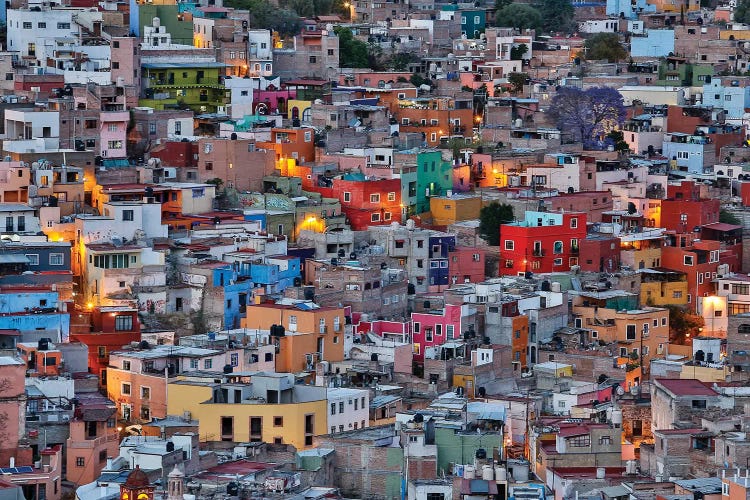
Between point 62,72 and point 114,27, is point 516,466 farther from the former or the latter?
point 114,27

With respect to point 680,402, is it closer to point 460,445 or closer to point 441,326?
point 460,445

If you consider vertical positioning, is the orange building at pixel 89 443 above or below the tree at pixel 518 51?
below

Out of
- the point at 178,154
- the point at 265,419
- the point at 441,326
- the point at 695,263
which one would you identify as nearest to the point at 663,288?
the point at 695,263

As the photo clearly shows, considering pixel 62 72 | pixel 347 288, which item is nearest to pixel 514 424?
pixel 347 288

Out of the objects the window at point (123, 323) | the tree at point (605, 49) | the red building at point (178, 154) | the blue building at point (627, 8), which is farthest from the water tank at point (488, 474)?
the blue building at point (627, 8)

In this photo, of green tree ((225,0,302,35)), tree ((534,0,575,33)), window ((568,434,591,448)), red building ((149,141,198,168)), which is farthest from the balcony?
tree ((534,0,575,33))

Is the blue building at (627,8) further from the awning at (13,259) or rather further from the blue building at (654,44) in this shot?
the awning at (13,259)

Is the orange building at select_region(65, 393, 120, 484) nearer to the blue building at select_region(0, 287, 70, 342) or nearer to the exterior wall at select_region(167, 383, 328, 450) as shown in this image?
the exterior wall at select_region(167, 383, 328, 450)
